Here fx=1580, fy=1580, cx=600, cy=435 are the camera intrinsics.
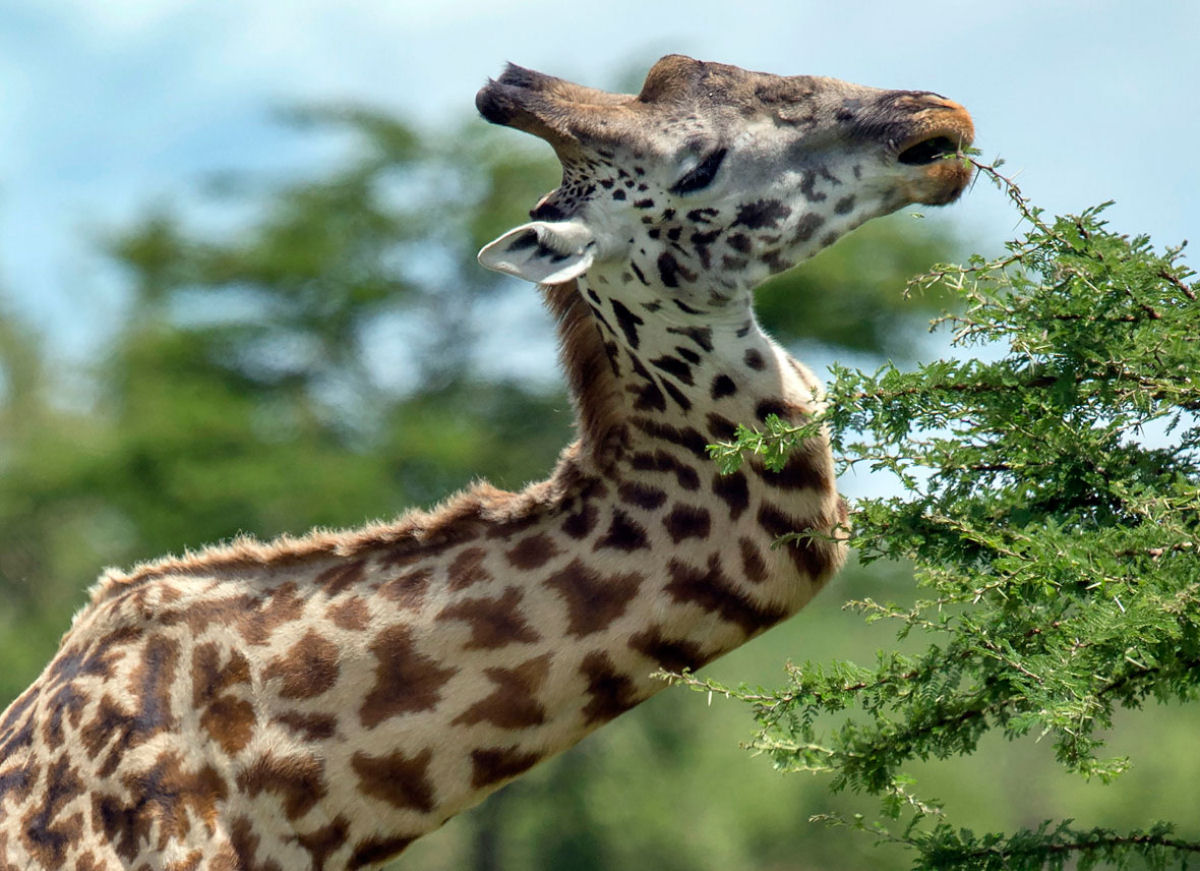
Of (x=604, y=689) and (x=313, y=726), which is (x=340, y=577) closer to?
(x=313, y=726)

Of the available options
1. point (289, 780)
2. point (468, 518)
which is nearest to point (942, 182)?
point (468, 518)

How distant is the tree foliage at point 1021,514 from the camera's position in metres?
4.01

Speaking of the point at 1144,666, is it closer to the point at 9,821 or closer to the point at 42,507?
the point at 9,821

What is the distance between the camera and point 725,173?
510 cm

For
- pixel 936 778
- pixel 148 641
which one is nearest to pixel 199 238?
pixel 936 778

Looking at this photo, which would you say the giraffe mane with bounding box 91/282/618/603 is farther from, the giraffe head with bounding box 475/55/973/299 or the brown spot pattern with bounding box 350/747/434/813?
the brown spot pattern with bounding box 350/747/434/813

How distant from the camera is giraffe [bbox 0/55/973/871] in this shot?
4793 millimetres

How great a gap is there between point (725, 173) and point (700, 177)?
86 millimetres

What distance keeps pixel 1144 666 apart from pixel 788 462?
1250 millimetres

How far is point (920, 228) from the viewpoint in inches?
1073

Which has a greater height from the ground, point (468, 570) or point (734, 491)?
point (468, 570)

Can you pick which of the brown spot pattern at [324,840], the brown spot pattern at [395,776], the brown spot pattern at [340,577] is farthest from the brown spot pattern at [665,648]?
the brown spot pattern at [324,840]

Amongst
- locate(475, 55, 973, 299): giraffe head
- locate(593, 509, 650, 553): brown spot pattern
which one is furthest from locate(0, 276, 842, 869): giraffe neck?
locate(475, 55, 973, 299): giraffe head

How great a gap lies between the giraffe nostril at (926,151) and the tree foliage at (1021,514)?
25.7 inches
